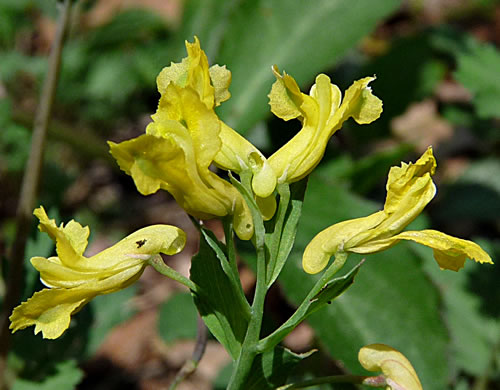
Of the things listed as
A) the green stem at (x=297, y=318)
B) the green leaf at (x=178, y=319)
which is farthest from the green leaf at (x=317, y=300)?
the green leaf at (x=178, y=319)

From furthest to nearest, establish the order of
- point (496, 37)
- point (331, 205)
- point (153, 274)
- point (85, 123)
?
1. point (496, 37)
2. point (85, 123)
3. point (153, 274)
4. point (331, 205)

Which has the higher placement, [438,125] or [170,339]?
[170,339]

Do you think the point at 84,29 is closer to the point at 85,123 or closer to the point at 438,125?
the point at 85,123

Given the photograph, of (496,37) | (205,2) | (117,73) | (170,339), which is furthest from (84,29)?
(496,37)

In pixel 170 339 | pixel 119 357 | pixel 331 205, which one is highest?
pixel 331 205

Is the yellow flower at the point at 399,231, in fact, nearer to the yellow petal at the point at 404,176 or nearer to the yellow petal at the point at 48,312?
the yellow petal at the point at 404,176

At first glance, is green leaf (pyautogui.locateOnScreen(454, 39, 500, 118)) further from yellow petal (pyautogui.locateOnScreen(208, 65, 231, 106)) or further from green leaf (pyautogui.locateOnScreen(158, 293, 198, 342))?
yellow petal (pyautogui.locateOnScreen(208, 65, 231, 106))
